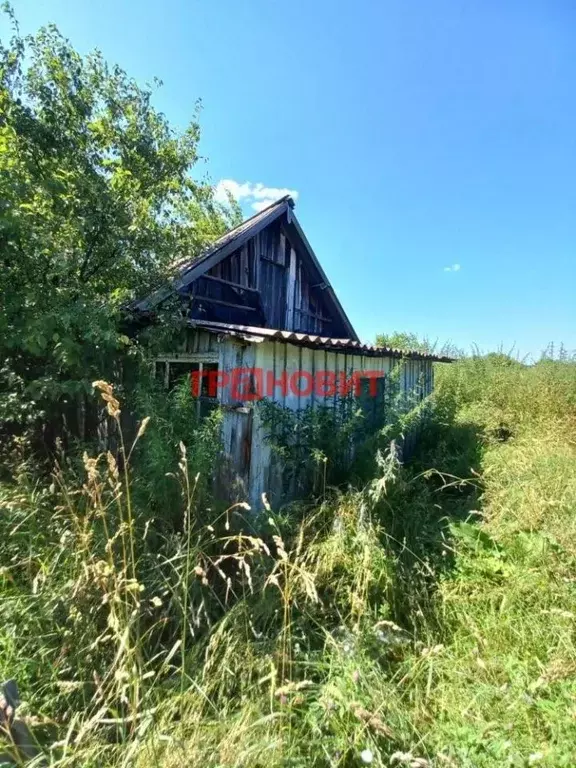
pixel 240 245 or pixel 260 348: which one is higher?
pixel 240 245

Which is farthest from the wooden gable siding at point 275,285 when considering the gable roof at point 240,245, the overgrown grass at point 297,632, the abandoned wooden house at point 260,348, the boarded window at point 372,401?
the overgrown grass at point 297,632

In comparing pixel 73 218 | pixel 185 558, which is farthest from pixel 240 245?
pixel 185 558

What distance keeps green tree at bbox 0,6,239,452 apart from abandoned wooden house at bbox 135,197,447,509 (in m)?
0.75

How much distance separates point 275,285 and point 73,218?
4.46 metres

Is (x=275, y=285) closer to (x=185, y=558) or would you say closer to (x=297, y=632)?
(x=185, y=558)

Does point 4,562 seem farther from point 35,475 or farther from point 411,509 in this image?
point 411,509

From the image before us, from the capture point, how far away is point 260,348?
14.9ft

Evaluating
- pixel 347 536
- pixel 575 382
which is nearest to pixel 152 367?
pixel 347 536

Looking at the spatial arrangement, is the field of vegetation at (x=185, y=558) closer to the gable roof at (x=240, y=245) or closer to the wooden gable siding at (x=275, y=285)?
the gable roof at (x=240, y=245)

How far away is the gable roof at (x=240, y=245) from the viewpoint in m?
5.05

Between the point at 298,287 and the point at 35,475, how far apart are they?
6771mm

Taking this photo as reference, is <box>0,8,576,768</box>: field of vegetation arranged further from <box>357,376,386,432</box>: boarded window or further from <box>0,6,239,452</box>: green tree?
<box>357,376,386,432</box>: boarded window

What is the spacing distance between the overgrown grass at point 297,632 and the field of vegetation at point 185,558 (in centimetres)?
2

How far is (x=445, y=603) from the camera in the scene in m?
3.25
